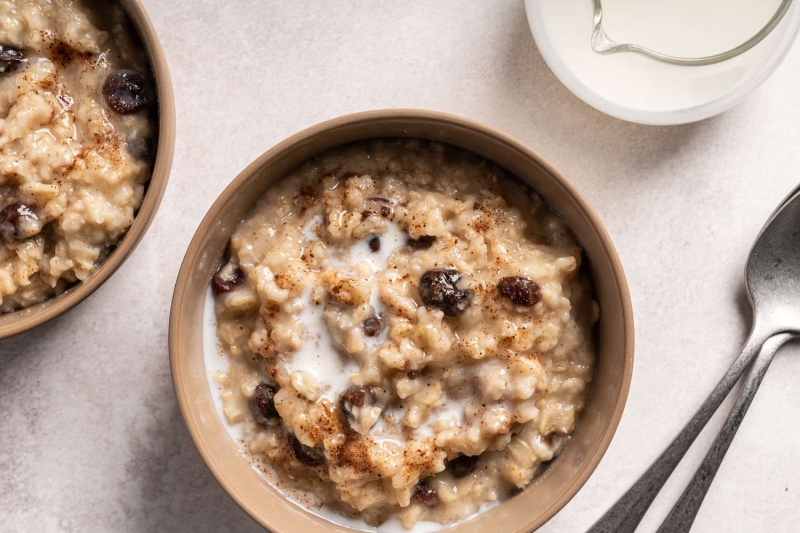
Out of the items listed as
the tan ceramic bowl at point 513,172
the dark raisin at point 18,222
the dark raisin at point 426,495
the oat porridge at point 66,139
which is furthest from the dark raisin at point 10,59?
the dark raisin at point 426,495

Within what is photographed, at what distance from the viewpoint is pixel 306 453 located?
1959 millimetres

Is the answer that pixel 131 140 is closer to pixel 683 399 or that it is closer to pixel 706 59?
pixel 706 59

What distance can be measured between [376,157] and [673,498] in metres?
1.41

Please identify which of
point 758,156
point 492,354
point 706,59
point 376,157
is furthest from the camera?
point 758,156

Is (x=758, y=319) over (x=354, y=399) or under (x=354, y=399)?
over

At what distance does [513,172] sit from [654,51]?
0.61 metres

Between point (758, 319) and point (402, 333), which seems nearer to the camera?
point (402, 333)

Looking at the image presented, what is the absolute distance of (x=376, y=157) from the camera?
2117mm

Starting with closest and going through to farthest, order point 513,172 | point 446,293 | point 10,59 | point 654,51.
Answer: point 446,293
point 10,59
point 513,172
point 654,51

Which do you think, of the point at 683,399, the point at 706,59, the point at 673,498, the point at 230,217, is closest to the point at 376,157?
the point at 230,217

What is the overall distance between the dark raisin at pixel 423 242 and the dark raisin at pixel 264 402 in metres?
0.52

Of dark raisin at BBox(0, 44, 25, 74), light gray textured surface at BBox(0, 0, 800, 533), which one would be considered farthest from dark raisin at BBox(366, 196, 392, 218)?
dark raisin at BBox(0, 44, 25, 74)

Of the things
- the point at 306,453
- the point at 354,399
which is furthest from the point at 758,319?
the point at 306,453

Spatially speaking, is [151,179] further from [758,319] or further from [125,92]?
[758,319]
